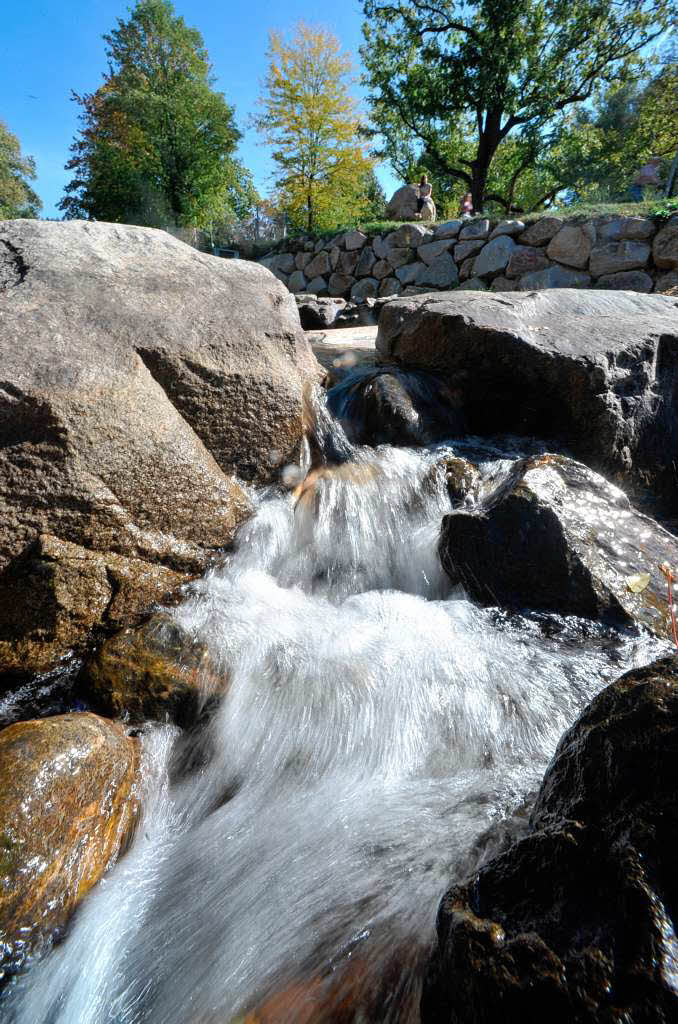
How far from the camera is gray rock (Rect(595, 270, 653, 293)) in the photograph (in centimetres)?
1083

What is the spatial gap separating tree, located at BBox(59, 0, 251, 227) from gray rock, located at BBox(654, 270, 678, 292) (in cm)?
1735

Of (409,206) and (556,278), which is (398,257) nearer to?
(409,206)

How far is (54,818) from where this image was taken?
164cm

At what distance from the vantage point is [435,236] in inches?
553

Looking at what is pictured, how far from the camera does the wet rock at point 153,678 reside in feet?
7.28

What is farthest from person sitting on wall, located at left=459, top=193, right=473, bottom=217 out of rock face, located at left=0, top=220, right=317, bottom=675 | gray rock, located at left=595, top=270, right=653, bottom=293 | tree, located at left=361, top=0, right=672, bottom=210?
rock face, located at left=0, top=220, right=317, bottom=675

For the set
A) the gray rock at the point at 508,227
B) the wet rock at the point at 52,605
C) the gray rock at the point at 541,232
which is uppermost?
the gray rock at the point at 508,227

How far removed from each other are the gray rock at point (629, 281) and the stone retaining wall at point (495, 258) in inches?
0.7

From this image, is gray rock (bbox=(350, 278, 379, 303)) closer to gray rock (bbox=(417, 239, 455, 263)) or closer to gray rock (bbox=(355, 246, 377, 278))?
gray rock (bbox=(355, 246, 377, 278))

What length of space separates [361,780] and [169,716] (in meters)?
0.86

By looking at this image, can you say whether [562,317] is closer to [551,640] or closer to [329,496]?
[329,496]

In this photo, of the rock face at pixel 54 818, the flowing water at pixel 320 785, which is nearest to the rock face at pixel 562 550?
the flowing water at pixel 320 785

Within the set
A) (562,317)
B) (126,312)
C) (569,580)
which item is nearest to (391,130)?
(562,317)

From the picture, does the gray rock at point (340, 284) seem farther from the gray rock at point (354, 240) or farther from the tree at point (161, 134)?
the tree at point (161, 134)
